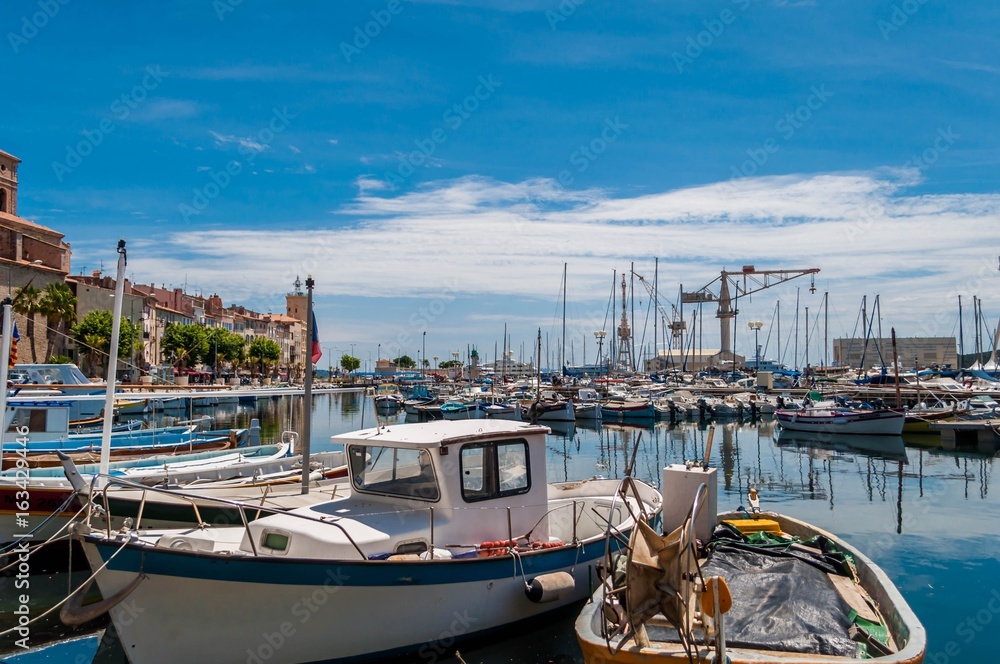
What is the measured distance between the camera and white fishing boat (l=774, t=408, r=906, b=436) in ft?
137

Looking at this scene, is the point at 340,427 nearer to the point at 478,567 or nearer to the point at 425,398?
the point at 425,398

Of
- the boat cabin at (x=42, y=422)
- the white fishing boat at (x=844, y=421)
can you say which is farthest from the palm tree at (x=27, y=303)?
the white fishing boat at (x=844, y=421)

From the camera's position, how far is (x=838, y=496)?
24.0m

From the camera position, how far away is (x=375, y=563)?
849 centimetres

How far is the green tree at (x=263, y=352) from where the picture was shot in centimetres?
10189

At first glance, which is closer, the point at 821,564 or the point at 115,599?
the point at 115,599

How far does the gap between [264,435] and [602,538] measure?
128ft

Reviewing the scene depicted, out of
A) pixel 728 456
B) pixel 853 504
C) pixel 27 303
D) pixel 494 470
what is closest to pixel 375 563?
pixel 494 470

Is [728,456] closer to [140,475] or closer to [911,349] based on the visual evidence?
[140,475]

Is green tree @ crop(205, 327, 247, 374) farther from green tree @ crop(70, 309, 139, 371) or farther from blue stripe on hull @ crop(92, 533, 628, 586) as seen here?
blue stripe on hull @ crop(92, 533, 628, 586)

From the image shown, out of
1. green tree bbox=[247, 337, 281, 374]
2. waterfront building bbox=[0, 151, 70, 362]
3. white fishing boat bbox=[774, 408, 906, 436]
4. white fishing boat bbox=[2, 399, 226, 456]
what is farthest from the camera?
green tree bbox=[247, 337, 281, 374]

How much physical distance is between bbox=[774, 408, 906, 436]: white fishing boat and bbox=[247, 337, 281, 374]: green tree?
74892 millimetres

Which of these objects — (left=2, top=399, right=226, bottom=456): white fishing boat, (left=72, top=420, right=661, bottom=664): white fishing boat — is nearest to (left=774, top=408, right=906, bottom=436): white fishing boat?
(left=2, top=399, right=226, bottom=456): white fishing boat

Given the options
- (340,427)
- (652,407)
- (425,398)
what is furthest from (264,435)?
(652,407)
